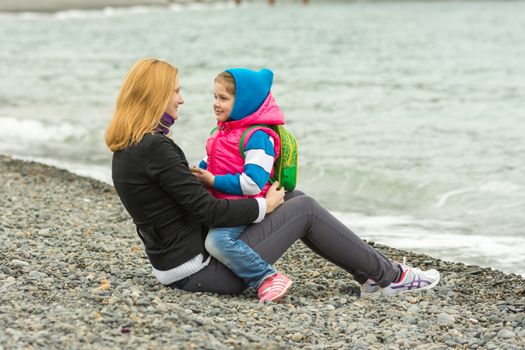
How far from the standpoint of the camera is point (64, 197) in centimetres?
896

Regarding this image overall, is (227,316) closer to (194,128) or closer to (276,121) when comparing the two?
(276,121)

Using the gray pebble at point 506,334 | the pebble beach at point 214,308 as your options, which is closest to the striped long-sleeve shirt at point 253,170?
the pebble beach at point 214,308

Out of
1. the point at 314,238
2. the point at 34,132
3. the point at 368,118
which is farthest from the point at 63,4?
the point at 314,238

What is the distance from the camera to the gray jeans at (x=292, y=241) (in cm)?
495

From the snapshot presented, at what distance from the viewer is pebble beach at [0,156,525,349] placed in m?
4.20

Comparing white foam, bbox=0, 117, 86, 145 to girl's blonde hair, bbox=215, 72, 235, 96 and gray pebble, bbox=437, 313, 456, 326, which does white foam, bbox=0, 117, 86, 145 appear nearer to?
girl's blonde hair, bbox=215, 72, 235, 96

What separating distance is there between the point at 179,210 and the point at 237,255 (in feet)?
1.36

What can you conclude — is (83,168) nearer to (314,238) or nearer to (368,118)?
(314,238)

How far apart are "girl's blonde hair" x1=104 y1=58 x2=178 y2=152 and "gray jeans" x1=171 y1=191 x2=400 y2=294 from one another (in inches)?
33.8

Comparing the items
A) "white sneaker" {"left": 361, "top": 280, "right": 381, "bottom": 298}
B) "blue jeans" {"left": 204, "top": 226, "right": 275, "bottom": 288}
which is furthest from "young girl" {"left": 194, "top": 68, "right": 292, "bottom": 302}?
"white sneaker" {"left": 361, "top": 280, "right": 381, "bottom": 298}

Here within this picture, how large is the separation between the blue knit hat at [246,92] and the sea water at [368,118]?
3.27 m

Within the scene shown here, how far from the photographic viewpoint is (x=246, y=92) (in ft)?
15.7

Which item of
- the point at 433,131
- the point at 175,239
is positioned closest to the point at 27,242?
the point at 175,239

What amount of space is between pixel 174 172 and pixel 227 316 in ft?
Result: 2.71
